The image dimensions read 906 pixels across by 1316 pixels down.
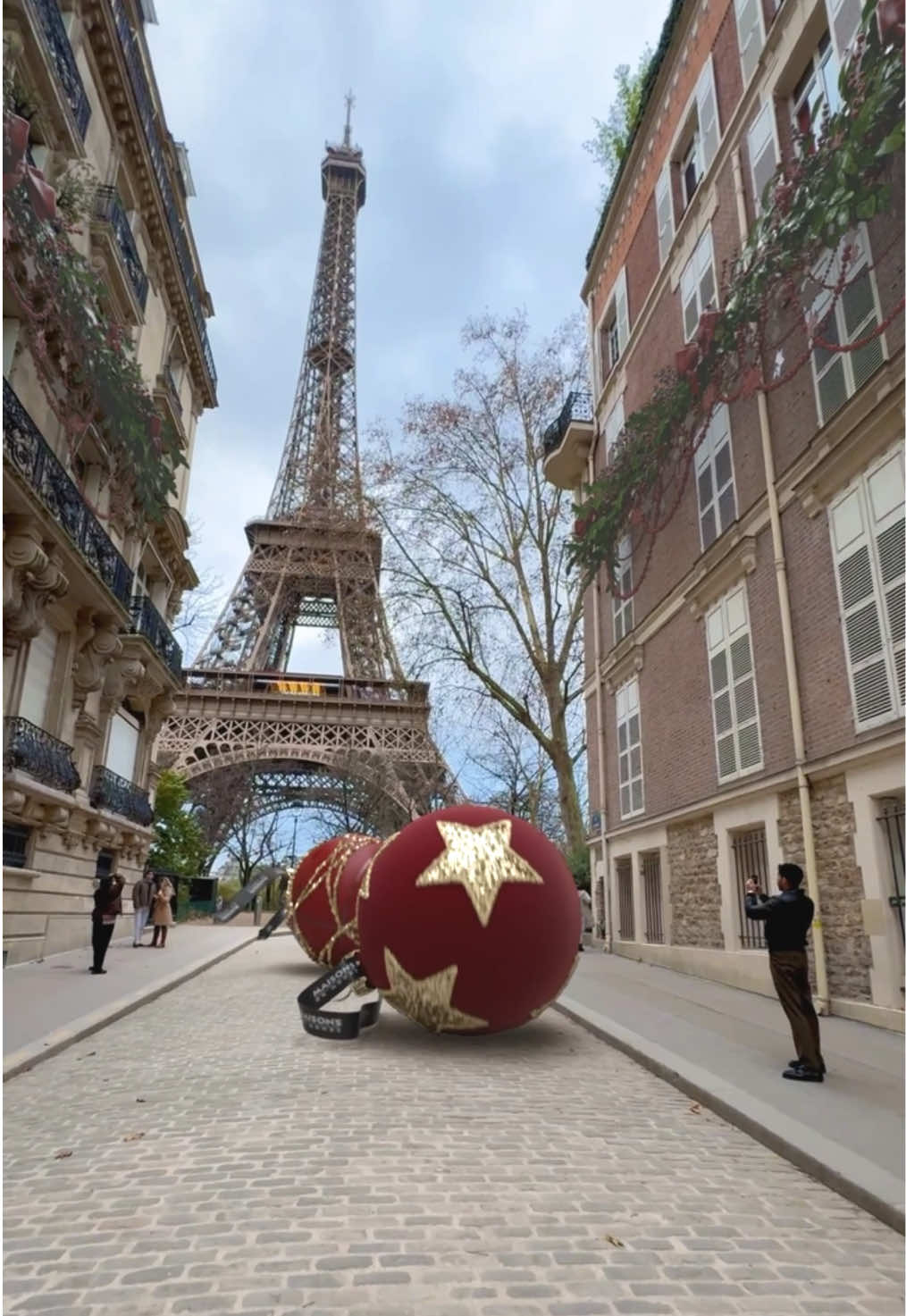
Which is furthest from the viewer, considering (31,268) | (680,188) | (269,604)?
(269,604)

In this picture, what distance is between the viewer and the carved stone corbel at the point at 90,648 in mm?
14094

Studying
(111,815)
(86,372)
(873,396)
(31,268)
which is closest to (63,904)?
(111,815)

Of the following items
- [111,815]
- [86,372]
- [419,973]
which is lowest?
[419,973]

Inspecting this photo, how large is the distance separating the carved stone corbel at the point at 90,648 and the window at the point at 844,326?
40.2 feet

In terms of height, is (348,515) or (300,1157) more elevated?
(348,515)

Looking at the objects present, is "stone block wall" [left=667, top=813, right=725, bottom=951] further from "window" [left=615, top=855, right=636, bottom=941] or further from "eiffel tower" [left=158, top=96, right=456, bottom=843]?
"eiffel tower" [left=158, top=96, right=456, bottom=843]

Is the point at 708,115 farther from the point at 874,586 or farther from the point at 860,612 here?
the point at 860,612

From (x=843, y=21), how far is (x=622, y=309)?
27.3ft

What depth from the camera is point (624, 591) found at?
656 inches

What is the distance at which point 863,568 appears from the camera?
891 centimetres

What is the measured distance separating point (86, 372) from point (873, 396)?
11.1 metres

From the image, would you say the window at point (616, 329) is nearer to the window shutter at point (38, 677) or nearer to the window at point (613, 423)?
the window at point (613, 423)

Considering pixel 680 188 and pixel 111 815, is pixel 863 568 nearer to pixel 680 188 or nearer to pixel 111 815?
pixel 680 188

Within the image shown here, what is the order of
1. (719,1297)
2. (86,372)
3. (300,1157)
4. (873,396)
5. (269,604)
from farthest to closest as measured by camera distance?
(269,604), (86,372), (873,396), (300,1157), (719,1297)
